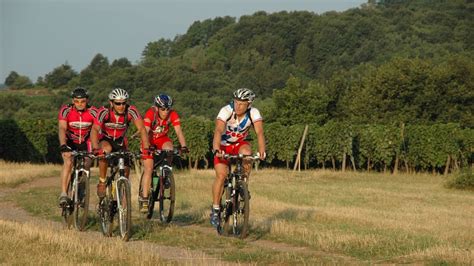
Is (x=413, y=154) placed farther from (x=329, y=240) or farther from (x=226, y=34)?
(x=226, y=34)

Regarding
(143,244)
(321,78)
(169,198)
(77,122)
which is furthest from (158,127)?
(321,78)

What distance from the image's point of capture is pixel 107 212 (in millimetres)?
13734

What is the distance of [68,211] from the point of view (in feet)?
49.1

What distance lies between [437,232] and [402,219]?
4.25m

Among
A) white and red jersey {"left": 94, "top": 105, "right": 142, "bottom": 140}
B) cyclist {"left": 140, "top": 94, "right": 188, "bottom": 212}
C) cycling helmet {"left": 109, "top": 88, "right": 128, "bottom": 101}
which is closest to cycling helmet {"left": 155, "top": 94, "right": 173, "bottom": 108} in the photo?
cyclist {"left": 140, "top": 94, "right": 188, "bottom": 212}

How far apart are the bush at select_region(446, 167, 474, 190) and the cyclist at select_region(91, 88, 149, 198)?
2690cm

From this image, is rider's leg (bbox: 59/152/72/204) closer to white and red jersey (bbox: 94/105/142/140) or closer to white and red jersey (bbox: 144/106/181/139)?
white and red jersey (bbox: 94/105/142/140)

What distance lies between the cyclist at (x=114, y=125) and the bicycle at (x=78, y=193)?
27cm

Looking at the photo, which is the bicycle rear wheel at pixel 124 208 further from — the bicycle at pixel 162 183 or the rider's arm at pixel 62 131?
the bicycle at pixel 162 183

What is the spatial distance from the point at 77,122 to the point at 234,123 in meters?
2.76

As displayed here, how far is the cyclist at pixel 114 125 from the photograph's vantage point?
1381cm

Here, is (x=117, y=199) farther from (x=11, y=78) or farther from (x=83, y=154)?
(x=11, y=78)

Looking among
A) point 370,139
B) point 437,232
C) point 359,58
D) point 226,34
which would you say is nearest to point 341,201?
point 437,232

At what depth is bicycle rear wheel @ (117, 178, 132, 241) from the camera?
13.0 metres
